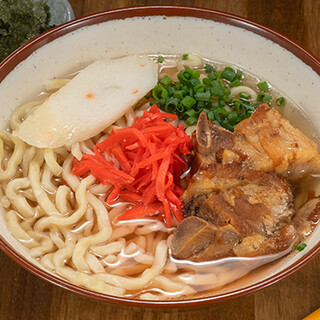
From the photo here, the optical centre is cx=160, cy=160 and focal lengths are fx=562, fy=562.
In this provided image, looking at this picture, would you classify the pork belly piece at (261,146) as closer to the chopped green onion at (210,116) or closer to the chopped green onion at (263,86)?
the chopped green onion at (210,116)

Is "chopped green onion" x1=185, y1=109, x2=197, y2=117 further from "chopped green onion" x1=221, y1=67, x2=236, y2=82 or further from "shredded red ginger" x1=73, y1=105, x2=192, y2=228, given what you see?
"chopped green onion" x1=221, y1=67, x2=236, y2=82

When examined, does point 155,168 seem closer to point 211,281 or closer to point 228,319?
point 211,281

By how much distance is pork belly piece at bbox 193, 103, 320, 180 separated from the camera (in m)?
2.50

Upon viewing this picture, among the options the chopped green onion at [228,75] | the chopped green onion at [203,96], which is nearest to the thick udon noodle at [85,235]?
the chopped green onion at [203,96]

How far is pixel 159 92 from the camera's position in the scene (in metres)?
2.94

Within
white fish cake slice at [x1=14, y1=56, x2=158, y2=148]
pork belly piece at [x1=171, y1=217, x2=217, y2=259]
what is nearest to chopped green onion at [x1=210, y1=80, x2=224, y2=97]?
white fish cake slice at [x1=14, y1=56, x2=158, y2=148]

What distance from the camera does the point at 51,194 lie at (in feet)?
8.74

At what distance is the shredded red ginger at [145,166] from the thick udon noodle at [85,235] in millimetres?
72

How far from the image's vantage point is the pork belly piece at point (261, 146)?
2.50m

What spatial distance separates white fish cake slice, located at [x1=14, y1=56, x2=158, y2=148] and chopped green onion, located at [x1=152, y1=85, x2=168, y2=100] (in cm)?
3

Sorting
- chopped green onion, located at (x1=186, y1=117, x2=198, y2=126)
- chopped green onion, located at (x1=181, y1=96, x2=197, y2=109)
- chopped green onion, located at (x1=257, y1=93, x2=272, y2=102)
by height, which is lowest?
chopped green onion, located at (x1=186, y1=117, x2=198, y2=126)

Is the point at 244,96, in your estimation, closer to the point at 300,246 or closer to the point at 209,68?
the point at 209,68

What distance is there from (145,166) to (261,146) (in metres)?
0.53

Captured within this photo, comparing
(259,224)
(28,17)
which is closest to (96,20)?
(28,17)
